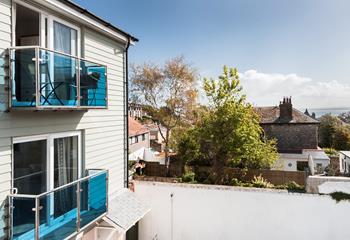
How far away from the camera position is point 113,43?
1014cm

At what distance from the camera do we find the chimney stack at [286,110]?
30.6 m

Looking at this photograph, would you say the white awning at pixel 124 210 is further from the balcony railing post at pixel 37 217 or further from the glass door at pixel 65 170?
the balcony railing post at pixel 37 217

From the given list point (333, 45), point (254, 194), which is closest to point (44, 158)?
point (254, 194)

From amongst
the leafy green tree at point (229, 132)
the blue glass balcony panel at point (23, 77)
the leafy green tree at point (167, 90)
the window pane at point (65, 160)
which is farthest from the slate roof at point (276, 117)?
the blue glass balcony panel at point (23, 77)

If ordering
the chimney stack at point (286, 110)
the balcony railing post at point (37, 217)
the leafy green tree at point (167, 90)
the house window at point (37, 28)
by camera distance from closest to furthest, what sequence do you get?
the balcony railing post at point (37, 217)
the house window at point (37, 28)
the leafy green tree at point (167, 90)
the chimney stack at point (286, 110)


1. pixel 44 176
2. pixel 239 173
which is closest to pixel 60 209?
pixel 44 176

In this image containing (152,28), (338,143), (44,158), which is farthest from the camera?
(338,143)

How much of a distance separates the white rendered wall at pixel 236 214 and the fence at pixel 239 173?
6.41 metres

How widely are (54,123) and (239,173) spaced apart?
15.3 meters

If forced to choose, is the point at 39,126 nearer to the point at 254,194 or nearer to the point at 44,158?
the point at 44,158

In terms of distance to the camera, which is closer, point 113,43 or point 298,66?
point 113,43

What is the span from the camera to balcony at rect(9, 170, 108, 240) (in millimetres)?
5500

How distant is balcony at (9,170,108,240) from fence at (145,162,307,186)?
509 inches

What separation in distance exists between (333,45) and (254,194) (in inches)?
448
